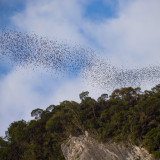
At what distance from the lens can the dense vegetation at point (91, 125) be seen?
994 inches

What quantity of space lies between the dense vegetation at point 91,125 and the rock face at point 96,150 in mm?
950

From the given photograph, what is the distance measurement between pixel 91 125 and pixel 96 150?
373 cm

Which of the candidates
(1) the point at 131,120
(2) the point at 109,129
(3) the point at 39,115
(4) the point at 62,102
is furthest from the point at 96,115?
(3) the point at 39,115

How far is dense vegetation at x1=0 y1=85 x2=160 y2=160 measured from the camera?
82.8ft

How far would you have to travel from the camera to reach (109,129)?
27250mm

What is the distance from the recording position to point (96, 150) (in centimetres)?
2677

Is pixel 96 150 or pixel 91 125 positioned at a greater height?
pixel 91 125

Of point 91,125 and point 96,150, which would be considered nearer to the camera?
point 96,150

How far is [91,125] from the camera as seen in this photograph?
28.7 metres

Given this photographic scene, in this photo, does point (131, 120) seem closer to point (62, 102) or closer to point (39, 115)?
point (62, 102)

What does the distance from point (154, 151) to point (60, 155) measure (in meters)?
15.2

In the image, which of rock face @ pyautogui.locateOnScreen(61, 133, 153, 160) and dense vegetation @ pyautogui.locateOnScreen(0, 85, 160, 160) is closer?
rock face @ pyautogui.locateOnScreen(61, 133, 153, 160)

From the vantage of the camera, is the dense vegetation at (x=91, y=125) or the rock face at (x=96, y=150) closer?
the rock face at (x=96, y=150)

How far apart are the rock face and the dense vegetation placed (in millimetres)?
950
